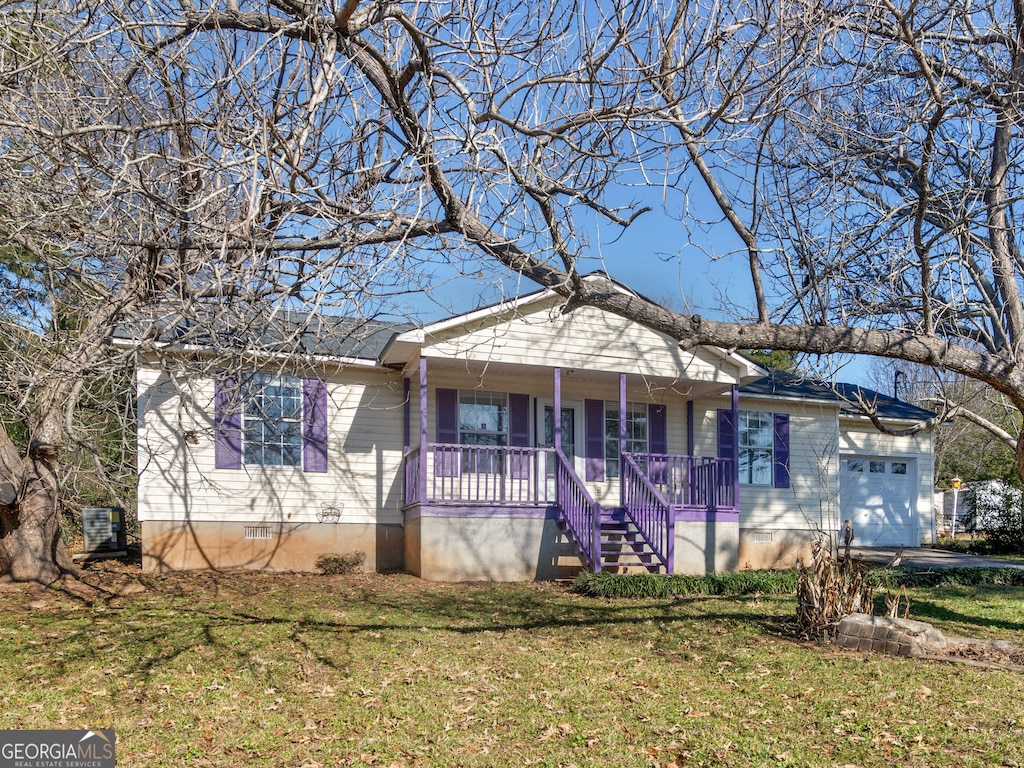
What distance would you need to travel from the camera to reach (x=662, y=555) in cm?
1261

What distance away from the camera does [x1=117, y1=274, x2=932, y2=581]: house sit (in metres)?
12.2

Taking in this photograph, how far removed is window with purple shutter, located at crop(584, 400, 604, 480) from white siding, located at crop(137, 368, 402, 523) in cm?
349

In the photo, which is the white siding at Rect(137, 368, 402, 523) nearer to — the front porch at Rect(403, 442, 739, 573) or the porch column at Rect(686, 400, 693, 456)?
the front porch at Rect(403, 442, 739, 573)

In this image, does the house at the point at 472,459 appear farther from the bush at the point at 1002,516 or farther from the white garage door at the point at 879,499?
the bush at the point at 1002,516

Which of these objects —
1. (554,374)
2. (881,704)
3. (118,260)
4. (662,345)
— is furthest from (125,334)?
(881,704)

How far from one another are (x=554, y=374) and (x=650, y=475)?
2936mm

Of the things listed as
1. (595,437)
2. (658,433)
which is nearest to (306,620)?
(595,437)

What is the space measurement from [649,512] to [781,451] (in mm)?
4801

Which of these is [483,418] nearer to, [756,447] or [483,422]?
[483,422]

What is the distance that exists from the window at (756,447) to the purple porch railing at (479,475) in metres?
4.14

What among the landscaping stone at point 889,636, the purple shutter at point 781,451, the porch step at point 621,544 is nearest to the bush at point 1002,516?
the purple shutter at point 781,451

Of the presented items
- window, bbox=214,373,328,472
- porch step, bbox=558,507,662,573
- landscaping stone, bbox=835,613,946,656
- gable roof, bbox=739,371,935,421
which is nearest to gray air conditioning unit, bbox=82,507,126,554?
window, bbox=214,373,328,472

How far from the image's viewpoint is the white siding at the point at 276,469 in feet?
40.1

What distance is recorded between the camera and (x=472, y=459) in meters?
13.9
